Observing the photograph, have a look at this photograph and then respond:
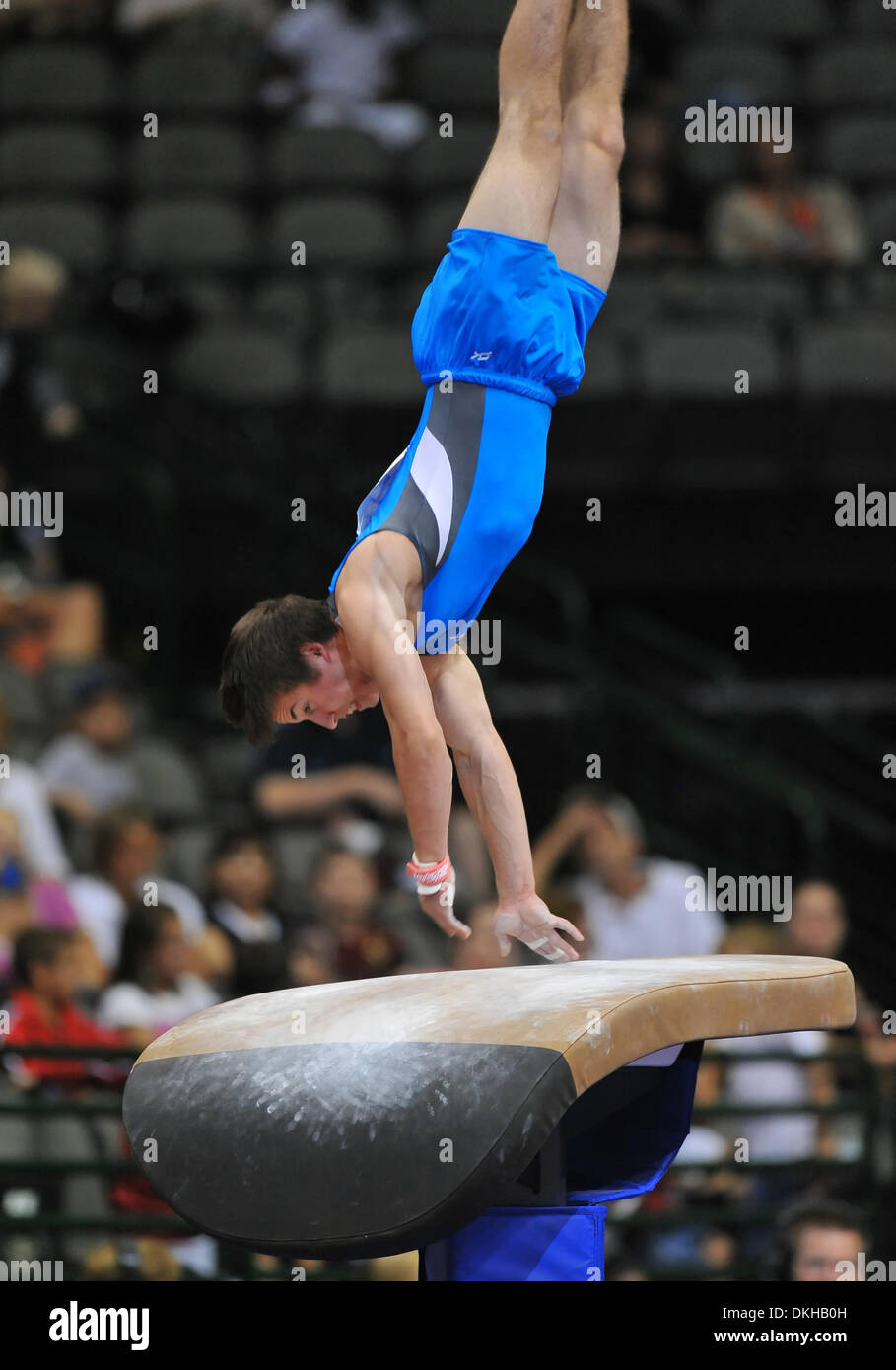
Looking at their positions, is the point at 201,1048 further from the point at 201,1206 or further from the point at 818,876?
the point at 818,876

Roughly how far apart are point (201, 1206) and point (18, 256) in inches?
239

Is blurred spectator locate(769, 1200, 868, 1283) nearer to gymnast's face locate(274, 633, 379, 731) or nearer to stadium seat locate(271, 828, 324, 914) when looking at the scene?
gymnast's face locate(274, 633, 379, 731)

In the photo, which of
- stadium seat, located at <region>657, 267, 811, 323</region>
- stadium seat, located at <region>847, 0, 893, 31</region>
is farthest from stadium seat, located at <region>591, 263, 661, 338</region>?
stadium seat, located at <region>847, 0, 893, 31</region>

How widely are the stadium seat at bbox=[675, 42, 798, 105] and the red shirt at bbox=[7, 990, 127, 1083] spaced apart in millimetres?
6167

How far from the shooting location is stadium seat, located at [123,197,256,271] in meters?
8.84

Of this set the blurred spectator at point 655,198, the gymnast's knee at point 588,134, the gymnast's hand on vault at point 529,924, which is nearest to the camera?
the gymnast's hand on vault at point 529,924

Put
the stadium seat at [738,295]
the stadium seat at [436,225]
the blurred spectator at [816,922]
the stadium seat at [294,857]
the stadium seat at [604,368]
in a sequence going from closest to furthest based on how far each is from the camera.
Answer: the blurred spectator at [816,922] → the stadium seat at [294,857] → the stadium seat at [604,368] → the stadium seat at [738,295] → the stadium seat at [436,225]

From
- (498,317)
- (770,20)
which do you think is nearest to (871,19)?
(770,20)

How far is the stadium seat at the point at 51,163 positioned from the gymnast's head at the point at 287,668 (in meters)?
6.25

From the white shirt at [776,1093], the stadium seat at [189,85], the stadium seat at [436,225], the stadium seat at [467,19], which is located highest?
the stadium seat at [467,19]

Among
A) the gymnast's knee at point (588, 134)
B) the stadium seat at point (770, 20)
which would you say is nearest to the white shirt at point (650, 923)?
the gymnast's knee at point (588, 134)

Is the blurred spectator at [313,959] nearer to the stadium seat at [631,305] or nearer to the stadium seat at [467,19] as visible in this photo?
the stadium seat at [631,305]

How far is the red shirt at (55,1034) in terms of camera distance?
5.19m

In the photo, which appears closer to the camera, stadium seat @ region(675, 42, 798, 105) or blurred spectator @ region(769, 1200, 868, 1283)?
blurred spectator @ region(769, 1200, 868, 1283)
